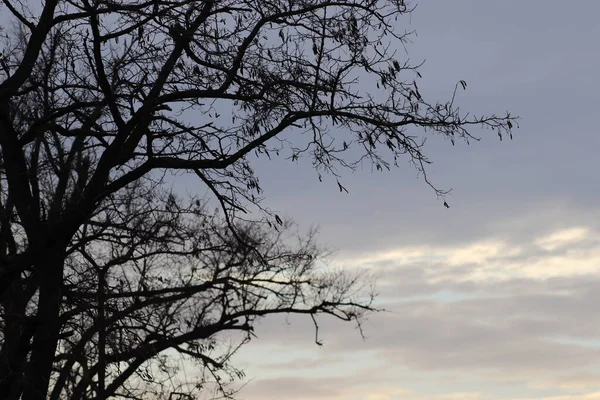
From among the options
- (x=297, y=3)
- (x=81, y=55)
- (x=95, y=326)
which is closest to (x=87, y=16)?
(x=81, y=55)

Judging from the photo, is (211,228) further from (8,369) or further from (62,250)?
(8,369)

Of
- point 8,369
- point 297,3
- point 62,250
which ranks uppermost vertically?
point 297,3

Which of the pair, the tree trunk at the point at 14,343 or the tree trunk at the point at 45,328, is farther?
the tree trunk at the point at 45,328

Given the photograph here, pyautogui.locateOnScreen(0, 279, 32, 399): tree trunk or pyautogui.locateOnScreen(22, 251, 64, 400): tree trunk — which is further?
pyautogui.locateOnScreen(22, 251, 64, 400): tree trunk

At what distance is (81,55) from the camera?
12133 millimetres

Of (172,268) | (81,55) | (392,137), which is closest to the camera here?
(392,137)

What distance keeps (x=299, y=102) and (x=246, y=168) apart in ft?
→ 3.75

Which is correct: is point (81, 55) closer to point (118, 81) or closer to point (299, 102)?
point (118, 81)

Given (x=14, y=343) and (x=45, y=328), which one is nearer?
(x=45, y=328)

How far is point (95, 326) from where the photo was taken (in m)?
11.6

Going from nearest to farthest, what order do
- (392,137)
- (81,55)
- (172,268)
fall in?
(392,137) → (81,55) → (172,268)

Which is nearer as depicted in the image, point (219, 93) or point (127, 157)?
point (219, 93)

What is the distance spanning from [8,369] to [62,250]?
5.57 ft

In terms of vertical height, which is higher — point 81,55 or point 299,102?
point 81,55
